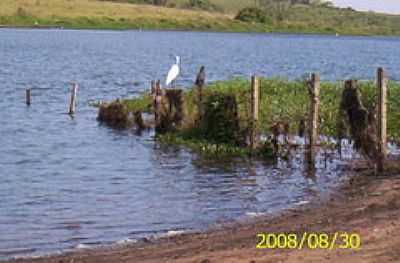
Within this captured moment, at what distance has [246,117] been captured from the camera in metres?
26.4

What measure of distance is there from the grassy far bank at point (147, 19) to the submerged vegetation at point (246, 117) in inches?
4191

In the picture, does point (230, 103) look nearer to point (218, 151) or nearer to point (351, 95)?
point (218, 151)

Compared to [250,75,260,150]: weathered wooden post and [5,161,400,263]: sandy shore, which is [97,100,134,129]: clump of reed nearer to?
[250,75,260,150]: weathered wooden post

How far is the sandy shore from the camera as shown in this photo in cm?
1187

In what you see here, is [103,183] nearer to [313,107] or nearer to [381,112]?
[313,107]

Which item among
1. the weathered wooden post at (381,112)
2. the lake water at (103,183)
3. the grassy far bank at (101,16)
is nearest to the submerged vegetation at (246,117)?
the lake water at (103,183)

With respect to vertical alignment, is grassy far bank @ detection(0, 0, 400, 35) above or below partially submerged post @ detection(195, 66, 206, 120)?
below

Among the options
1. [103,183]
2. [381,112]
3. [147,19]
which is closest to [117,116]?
[103,183]

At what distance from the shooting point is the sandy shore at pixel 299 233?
11.9 metres

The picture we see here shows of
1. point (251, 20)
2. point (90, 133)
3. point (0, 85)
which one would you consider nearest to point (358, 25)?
point (251, 20)

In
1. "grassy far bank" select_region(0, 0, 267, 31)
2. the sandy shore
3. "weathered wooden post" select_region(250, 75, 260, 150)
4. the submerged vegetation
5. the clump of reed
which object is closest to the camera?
the sandy shore

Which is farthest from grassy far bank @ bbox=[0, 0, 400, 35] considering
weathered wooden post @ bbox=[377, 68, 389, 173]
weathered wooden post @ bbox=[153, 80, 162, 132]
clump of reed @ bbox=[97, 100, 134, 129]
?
weathered wooden post @ bbox=[377, 68, 389, 173]

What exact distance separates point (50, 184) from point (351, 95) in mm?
7362
